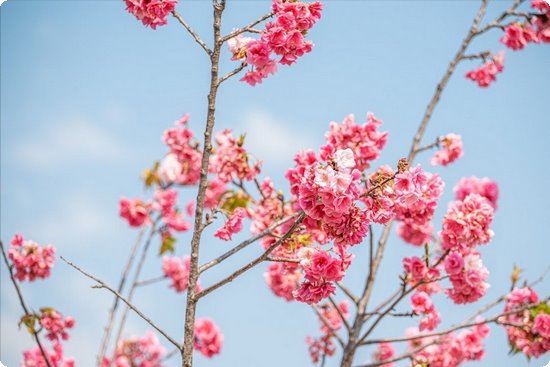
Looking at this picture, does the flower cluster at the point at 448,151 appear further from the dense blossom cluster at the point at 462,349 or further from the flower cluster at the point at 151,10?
the flower cluster at the point at 151,10

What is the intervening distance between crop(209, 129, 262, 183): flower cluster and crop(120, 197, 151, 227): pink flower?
227cm

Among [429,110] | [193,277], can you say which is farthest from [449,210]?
[193,277]

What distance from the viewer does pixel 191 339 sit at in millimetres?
2559

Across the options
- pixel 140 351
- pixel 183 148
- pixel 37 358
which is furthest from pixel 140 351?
pixel 183 148

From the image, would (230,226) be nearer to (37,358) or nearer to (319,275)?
(319,275)

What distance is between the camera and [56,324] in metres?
5.46

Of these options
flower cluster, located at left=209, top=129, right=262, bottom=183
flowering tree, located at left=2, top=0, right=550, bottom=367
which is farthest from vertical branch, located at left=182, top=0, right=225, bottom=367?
flower cluster, located at left=209, top=129, right=262, bottom=183

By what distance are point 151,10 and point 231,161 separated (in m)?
1.97

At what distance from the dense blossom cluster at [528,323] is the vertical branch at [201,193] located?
2.73 meters

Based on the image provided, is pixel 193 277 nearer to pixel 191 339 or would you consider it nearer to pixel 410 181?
pixel 191 339

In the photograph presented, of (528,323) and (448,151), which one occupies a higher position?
(448,151)

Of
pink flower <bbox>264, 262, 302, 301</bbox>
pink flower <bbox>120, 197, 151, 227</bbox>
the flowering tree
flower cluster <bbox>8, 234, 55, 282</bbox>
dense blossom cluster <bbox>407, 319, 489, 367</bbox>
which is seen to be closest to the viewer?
the flowering tree

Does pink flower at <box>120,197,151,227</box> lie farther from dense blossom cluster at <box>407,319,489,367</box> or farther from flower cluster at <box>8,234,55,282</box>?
dense blossom cluster at <box>407,319,489,367</box>

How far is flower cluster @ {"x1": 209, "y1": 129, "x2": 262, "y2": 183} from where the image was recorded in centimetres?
477
